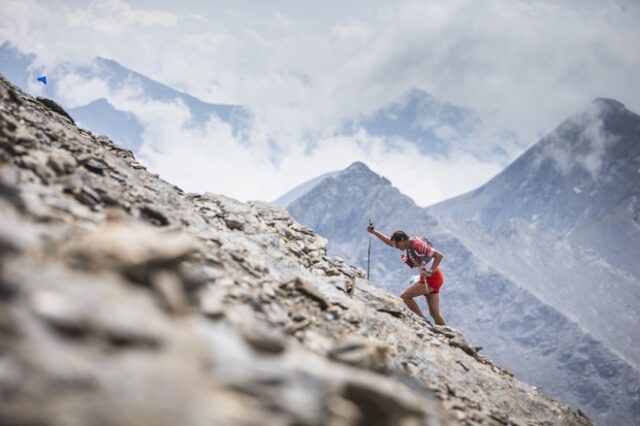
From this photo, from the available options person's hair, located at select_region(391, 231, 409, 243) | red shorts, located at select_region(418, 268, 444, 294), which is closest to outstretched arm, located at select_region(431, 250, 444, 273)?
red shorts, located at select_region(418, 268, 444, 294)

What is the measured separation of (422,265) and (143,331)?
14.0 meters

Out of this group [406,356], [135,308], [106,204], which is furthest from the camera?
[406,356]

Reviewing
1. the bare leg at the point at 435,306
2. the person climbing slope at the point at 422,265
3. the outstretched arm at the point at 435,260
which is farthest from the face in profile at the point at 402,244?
the bare leg at the point at 435,306

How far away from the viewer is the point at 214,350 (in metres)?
5.65

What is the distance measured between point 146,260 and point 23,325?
5.49 ft

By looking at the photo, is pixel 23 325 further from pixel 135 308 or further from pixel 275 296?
pixel 275 296

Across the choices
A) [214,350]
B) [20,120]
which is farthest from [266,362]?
[20,120]

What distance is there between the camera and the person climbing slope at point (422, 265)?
17.8m

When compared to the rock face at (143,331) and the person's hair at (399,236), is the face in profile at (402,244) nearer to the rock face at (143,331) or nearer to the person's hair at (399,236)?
the person's hair at (399,236)

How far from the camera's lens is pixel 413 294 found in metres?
18.6

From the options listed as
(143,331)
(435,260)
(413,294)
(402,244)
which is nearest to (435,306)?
(413,294)

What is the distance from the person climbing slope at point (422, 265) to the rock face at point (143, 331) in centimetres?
649

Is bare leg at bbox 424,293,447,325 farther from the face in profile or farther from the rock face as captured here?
the rock face

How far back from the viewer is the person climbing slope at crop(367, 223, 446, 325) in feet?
58.5
